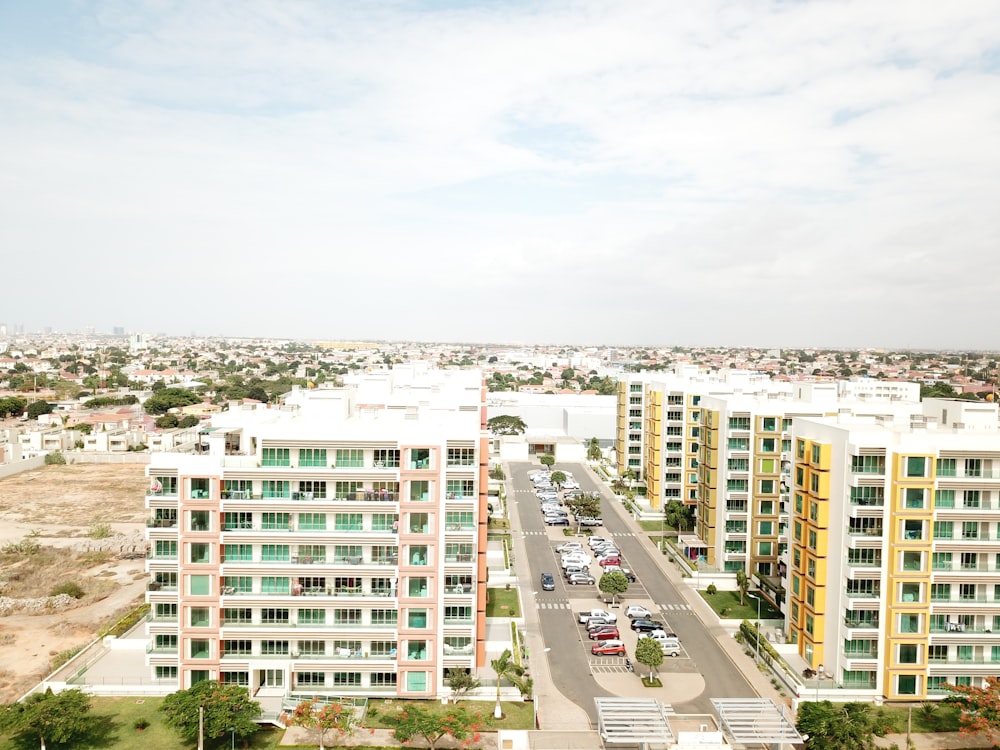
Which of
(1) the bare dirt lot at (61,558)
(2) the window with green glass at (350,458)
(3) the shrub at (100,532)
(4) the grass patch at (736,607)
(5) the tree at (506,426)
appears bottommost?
(1) the bare dirt lot at (61,558)

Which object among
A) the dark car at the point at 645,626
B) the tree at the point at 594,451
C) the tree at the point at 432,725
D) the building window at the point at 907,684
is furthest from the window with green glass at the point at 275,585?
the tree at the point at 594,451

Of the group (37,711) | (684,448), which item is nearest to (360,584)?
(37,711)

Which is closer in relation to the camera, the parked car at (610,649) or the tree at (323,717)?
the tree at (323,717)

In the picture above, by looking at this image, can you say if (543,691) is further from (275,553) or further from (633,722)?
(275,553)

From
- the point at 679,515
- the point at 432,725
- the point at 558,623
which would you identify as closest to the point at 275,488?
the point at 432,725

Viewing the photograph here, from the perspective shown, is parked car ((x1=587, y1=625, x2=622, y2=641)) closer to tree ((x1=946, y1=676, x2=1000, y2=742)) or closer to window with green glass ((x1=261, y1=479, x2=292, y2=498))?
tree ((x1=946, y1=676, x2=1000, y2=742))

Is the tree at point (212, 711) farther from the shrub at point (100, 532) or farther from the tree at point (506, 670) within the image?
the shrub at point (100, 532)

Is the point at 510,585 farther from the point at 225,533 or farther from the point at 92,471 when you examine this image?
the point at 92,471
